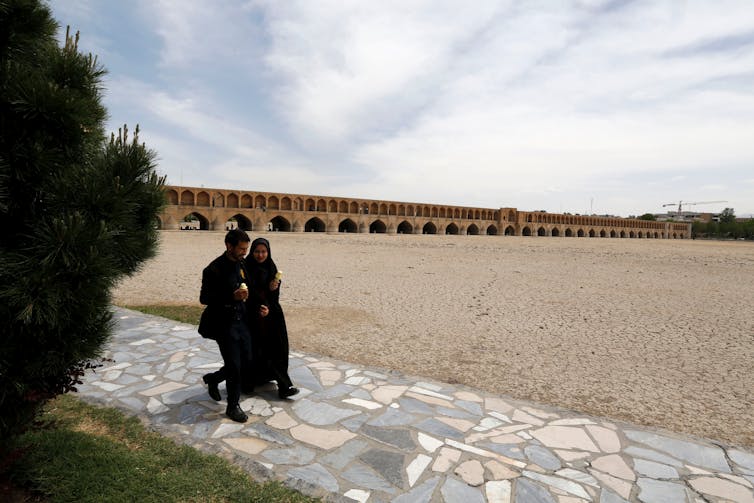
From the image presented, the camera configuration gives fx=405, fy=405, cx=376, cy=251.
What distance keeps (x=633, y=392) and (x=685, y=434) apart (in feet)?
2.89

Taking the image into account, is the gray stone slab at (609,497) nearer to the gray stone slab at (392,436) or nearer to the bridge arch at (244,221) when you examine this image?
the gray stone slab at (392,436)

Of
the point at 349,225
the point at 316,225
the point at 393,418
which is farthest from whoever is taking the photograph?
the point at 349,225

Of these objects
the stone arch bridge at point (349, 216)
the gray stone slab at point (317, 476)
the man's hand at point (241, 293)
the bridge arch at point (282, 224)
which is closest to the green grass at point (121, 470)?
the gray stone slab at point (317, 476)

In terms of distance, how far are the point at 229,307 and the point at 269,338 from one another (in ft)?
1.85

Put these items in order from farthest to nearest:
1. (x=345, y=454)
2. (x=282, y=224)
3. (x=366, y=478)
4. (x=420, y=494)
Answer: (x=282, y=224) < (x=345, y=454) < (x=366, y=478) < (x=420, y=494)

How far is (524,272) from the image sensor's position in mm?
13586

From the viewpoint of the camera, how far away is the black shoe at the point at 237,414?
10.3 ft

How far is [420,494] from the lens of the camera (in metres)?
2.34

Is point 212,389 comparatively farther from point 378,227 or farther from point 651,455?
point 378,227

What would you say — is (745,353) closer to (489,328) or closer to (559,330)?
(559,330)

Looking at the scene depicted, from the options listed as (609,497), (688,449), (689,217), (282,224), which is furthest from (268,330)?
(689,217)

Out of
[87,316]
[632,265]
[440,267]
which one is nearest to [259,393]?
[87,316]

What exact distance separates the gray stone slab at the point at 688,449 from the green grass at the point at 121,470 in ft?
8.24

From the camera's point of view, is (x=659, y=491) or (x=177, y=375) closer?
(x=659, y=491)
